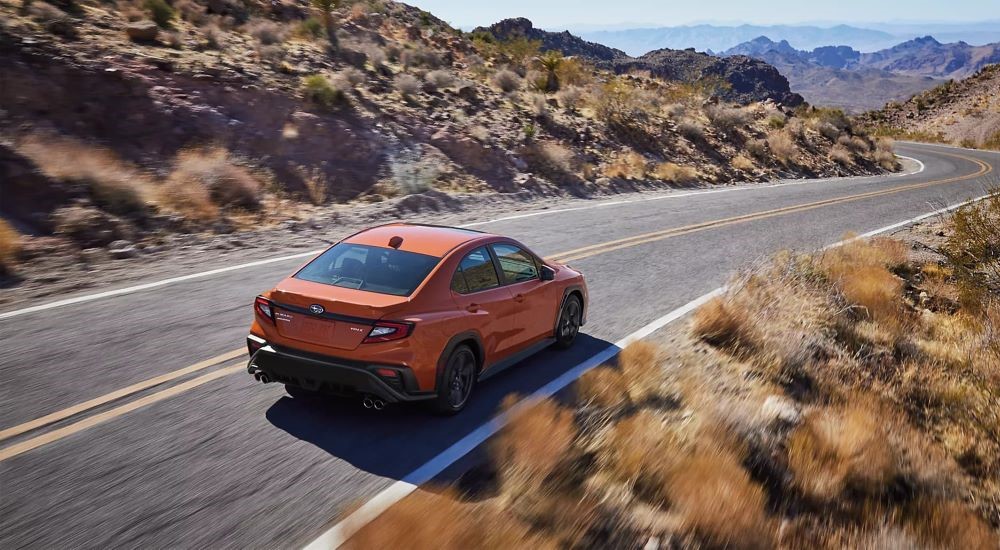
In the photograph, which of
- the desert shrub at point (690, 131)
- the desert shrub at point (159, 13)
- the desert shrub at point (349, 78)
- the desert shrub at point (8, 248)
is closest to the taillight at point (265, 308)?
the desert shrub at point (8, 248)

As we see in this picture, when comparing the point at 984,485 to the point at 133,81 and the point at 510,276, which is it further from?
the point at 133,81

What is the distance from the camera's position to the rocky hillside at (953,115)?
6794 centimetres

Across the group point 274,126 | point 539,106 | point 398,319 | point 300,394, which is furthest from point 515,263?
point 539,106

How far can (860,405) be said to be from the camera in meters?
6.62

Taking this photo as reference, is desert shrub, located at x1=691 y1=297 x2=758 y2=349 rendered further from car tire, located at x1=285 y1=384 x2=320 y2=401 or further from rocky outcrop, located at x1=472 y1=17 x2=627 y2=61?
rocky outcrop, located at x1=472 y1=17 x2=627 y2=61

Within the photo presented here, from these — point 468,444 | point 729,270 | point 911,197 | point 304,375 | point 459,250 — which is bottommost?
point 911,197

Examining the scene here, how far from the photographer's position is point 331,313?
5.43m

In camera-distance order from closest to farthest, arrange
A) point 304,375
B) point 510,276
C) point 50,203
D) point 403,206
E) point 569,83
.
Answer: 1. point 304,375
2. point 510,276
3. point 50,203
4. point 403,206
5. point 569,83

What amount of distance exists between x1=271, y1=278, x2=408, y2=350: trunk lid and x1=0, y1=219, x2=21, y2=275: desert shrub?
5.48m

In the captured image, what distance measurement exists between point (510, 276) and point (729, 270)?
267 inches

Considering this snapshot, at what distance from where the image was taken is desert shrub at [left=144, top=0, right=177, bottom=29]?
62.2 feet

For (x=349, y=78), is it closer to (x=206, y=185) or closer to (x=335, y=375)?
(x=206, y=185)

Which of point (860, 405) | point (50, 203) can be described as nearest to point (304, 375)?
point (860, 405)

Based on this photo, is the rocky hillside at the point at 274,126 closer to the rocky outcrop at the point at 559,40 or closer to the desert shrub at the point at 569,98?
the desert shrub at the point at 569,98
